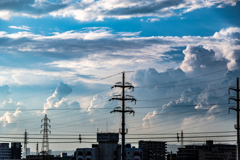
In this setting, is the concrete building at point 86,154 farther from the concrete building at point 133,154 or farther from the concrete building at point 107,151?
the concrete building at point 133,154

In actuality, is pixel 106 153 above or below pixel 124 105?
below

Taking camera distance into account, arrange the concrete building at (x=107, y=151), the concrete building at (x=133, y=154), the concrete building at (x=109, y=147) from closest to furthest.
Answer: the concrete building at (x=107, y=151) → the concrete building at (x=109, y=147) → the concrete building at (x=133, y=154)

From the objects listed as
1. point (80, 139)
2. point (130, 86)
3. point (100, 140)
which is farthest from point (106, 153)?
point (130, 86)

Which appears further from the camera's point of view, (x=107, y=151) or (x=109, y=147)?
(x=109, y=147)

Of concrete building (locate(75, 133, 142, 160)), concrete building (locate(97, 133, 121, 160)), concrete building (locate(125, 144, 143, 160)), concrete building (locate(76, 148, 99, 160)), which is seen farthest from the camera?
concrete building (locate(125, 144, 143, 160))

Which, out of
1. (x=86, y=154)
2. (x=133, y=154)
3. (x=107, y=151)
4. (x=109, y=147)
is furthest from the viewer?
(x=109, y=147)

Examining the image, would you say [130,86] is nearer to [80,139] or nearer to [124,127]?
[124,127]

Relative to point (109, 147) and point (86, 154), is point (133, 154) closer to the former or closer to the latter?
point (109, 147)

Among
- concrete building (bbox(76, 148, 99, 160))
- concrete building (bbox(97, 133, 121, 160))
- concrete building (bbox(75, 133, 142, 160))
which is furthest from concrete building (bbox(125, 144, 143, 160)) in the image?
concrete building (bbox(76, 148, 99, 160))

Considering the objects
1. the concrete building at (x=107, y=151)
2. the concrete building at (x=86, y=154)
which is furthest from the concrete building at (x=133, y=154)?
the concrete building at (x=86, y=154)

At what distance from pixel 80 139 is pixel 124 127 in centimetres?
2774

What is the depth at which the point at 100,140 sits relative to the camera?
630 ft

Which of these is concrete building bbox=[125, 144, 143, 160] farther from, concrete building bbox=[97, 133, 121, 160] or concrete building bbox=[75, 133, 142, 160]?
concrete building bbox=[97, 133, 121, 160]

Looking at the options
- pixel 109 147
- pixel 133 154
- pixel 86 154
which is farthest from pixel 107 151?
pixel 133 154
